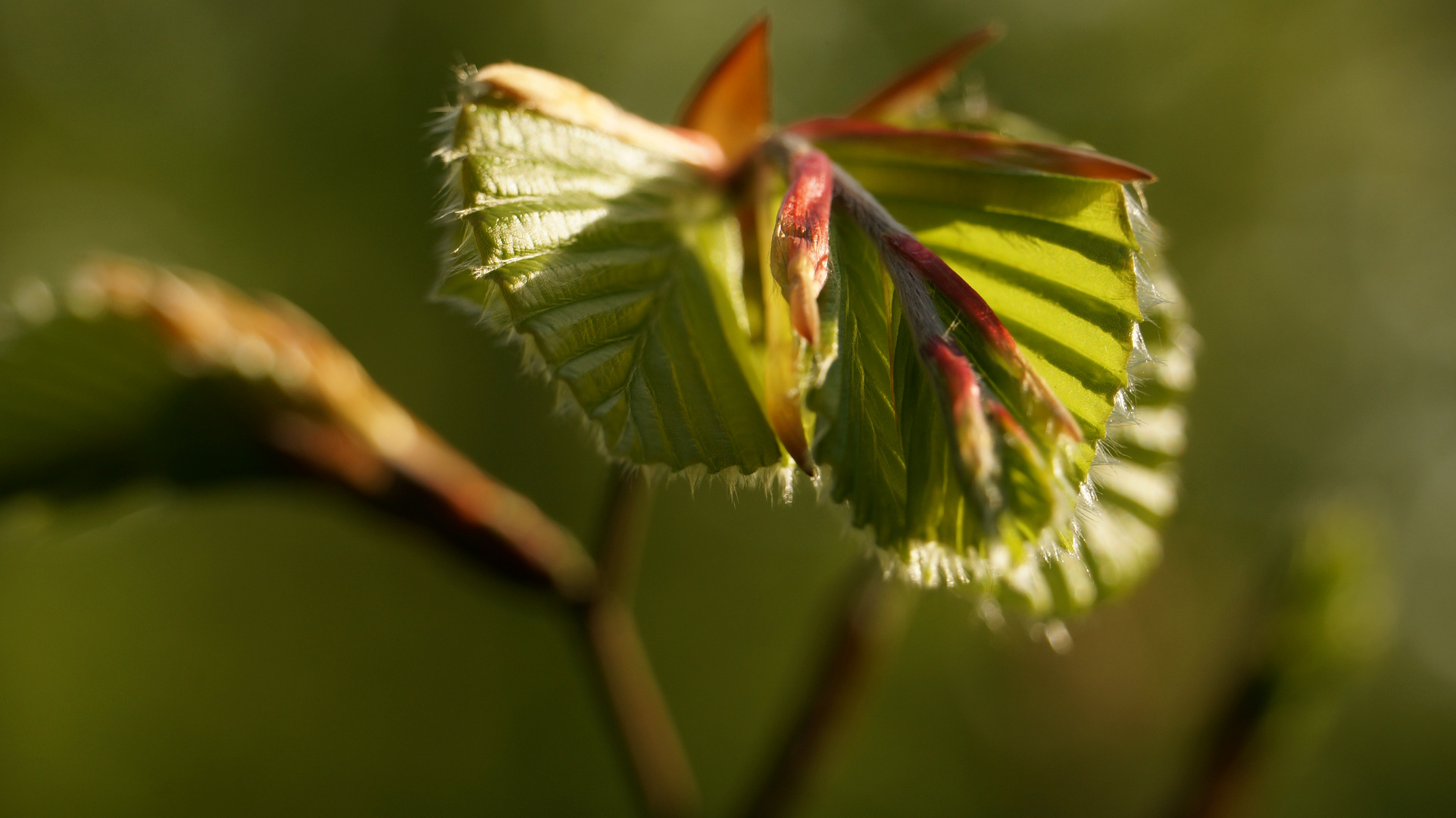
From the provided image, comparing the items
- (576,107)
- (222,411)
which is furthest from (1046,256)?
(222,411)

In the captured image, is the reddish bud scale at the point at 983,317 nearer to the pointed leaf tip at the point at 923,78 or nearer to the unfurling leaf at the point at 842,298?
the unfurling leaf at the point at 842,298

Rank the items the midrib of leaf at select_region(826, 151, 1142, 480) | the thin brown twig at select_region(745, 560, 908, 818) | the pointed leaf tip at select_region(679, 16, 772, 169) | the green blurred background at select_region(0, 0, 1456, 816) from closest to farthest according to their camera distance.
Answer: the midrib of leaf at select_region(826, 151, 1142, 480) < the pointed leaf tip at select_region(679, 16, 772, 169) < the thin brown twig at select_region(745, 560, 908, 818) < the green blurred background at select_region(0, 0, 1456, 816)

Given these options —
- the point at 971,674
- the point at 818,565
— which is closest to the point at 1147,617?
the point at 971,674

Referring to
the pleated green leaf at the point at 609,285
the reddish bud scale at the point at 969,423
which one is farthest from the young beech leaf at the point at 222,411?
the reddish bud scale at the point at 969,423

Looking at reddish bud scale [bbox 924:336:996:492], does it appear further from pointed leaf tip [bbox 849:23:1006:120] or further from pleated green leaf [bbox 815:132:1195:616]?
pointed leaf tip [bbox 849:23:1006:120]

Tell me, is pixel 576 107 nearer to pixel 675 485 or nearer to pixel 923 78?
pixel 923 78

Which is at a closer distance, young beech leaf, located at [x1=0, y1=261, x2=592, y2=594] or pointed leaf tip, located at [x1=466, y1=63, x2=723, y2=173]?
pointed leaf tip, located at [x1=466, y1=63, x2=723, y2=173]

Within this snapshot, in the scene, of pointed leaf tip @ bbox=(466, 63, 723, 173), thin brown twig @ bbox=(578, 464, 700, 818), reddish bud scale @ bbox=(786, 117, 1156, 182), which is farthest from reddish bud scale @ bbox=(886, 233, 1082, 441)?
thin brown twig @ bbox=(578, 464, 700, 818)
